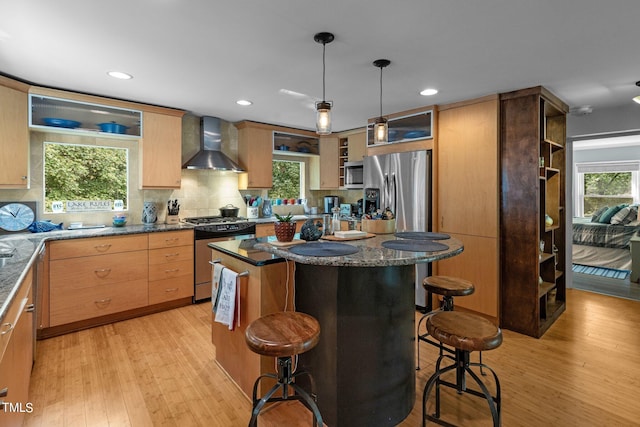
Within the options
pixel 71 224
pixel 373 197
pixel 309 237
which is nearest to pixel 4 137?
Result: pixel 71 224

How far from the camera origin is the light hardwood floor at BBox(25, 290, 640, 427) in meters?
1.96

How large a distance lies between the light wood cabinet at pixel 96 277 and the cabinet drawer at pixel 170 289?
8cm

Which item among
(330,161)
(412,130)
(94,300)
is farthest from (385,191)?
(94,300)

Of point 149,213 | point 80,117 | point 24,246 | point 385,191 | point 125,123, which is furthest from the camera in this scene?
point 385,191

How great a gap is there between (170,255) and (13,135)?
5.67ft

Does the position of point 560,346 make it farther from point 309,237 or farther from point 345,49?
point 345,49

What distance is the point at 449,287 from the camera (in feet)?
7.45

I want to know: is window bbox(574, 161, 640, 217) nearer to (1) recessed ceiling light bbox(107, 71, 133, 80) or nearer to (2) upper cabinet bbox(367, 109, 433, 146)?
(2) upper cabinet bbox(367, 109, 433, 146)

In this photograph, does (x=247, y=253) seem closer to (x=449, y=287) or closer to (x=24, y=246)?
(x=449, y=287)

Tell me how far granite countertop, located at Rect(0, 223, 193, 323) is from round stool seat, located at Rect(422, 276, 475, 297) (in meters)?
2.25

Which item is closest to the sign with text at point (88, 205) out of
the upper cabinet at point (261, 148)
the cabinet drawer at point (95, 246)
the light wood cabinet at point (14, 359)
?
the cabinet drawer at point (95, 246)

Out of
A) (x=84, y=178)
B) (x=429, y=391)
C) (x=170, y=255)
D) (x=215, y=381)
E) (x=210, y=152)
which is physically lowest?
(x=215, y=381)

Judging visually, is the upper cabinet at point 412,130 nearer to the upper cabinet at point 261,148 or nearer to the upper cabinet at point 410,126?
the upper cabinet at point 410,126

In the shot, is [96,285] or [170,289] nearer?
[96,285]
